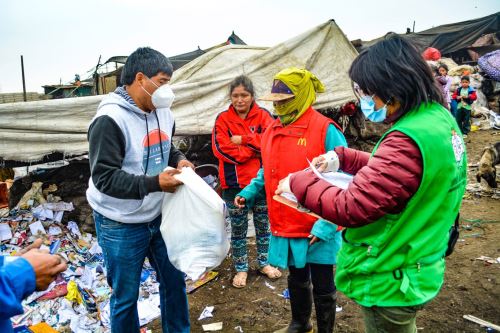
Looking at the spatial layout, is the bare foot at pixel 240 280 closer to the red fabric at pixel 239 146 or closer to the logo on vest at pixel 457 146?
the red fabric at pixel 239 146

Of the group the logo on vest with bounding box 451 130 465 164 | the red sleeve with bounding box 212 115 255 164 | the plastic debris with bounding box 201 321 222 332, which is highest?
the logo on vest with bounding box 451 130 465 164

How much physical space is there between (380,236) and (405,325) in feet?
1.33

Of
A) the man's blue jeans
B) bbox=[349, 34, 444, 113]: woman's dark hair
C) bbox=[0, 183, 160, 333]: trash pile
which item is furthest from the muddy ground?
bbox=[349, 34, 444, 113]: woman's dark hair

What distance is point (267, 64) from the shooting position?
216 inches

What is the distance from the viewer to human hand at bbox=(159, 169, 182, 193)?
6.76 feet

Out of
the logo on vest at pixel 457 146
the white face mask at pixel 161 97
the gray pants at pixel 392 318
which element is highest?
the white face mask at pixel 161 97

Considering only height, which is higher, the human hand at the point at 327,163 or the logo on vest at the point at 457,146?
the logo on vest at the point at 457,146

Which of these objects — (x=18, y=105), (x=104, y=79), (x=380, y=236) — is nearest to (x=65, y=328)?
(x=18, y=105)

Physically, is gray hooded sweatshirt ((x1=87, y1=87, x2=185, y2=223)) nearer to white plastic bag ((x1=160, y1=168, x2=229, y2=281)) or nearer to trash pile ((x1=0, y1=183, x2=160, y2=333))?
white plastic bag ((x1=160, y1=168, x2=229, y2=281))

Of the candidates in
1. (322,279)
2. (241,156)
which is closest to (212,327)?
(322,279)

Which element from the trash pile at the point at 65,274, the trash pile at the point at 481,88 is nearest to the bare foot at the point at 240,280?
the trash pile at the point at 65,274

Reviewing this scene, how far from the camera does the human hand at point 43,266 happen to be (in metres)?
1.34

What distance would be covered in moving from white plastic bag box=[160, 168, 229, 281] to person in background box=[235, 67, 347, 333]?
40 cm

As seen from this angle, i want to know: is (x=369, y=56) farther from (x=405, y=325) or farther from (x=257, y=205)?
(x=257, y=205)
